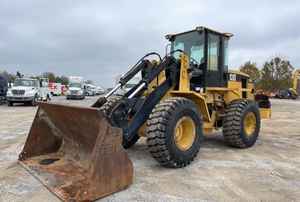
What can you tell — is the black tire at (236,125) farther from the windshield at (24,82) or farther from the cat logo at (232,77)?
the windshield at (24,82)

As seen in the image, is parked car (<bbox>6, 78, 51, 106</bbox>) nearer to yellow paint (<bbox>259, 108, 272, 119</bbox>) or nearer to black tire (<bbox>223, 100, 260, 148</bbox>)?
yellow paint (<bbox>259, 108, 272, 119</bbox>)

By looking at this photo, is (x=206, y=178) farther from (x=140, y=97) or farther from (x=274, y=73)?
(x=274, y=73)

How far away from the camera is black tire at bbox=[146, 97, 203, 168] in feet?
14.6

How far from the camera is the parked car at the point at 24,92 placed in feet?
63.1

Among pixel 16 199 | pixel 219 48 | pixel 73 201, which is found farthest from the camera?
pixel 219 48

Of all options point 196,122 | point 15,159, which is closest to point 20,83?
point 15,159

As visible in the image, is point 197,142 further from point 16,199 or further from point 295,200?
point 16,199

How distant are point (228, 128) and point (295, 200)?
269 centimetres

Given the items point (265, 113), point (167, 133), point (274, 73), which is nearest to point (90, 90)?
point (274, 73)

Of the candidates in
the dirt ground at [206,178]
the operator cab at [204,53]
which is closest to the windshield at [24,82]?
the dirt ground at [206,178]

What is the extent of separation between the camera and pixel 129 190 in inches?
151

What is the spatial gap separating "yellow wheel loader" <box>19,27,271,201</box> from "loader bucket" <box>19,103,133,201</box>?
0.4 inches

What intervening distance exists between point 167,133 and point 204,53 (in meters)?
2.45

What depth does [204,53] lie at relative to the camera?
6234mm
